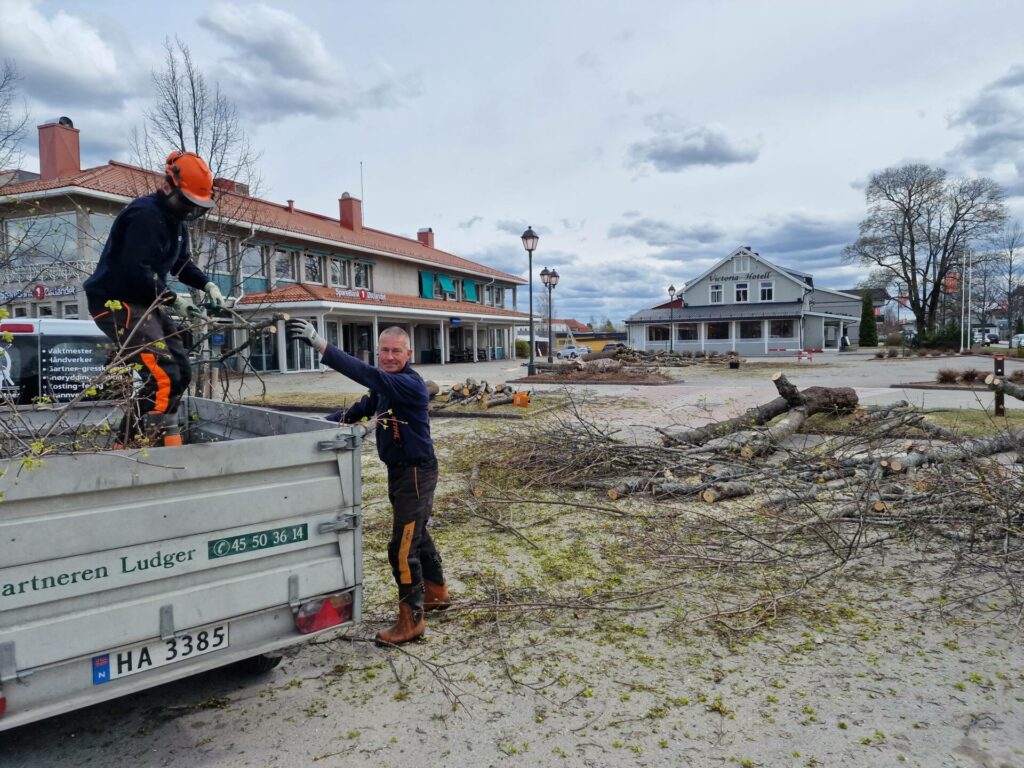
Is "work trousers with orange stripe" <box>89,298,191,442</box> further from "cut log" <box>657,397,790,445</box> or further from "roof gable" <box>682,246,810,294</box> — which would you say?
"roof gable" <box>682,246,810,294</box>

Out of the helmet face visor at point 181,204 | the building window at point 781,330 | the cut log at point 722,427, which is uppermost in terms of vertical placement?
the building window at point 781,330

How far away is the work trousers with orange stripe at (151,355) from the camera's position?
10.00 feet

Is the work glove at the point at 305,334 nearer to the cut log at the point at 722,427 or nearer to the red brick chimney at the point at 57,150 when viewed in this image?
the cut log at the point at 722,427

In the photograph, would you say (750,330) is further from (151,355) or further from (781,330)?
(151,355)

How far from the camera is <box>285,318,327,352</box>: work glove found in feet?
9.70

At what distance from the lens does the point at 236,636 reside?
8.58 feet

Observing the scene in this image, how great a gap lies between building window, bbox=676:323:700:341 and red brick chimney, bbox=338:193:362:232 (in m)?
26.3

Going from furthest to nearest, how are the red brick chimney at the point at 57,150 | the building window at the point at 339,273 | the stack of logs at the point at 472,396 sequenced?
1. the building window at the point at 339,273
2. the red brick chimney at the point at 57,150
3. the stack of logs at the point at 472,396

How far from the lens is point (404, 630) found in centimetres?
345

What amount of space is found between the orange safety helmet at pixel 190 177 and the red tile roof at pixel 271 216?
490 cm

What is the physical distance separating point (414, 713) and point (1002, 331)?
93881mm

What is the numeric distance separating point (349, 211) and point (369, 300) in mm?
8207


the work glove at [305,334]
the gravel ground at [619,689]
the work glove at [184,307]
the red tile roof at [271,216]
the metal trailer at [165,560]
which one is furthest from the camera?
the red tile roof at [271,216]

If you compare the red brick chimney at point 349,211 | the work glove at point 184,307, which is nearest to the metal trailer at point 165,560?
the work glove at point 184,307
